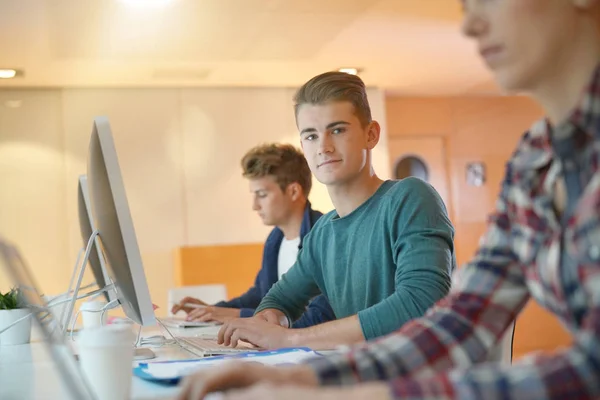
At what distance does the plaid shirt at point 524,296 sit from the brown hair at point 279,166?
2.28m

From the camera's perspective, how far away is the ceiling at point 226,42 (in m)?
4.18

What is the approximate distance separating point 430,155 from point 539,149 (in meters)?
6.23

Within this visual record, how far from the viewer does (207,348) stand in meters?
1.50

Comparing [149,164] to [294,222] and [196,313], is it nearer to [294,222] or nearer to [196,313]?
[294,222]

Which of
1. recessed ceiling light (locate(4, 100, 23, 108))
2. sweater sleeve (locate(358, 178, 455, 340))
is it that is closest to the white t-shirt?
sweater sleeve (locate(358, 178, 455, 340))

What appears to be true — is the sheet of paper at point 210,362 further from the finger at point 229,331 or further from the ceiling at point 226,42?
the ceiling at point 226,42

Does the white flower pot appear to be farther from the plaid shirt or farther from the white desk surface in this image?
the plaid shirt

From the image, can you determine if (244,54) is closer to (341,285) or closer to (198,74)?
(198,74)

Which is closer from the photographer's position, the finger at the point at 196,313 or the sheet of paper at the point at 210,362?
the sheet of paper at the point at 210,362

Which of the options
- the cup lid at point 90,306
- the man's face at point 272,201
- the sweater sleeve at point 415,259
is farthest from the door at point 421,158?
the sweater sleeve at point 415,259

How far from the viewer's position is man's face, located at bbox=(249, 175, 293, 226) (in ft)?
10.1

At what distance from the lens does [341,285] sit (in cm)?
184

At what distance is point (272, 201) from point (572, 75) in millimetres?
2362

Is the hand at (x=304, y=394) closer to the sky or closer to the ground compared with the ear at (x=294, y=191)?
closer to the ground
